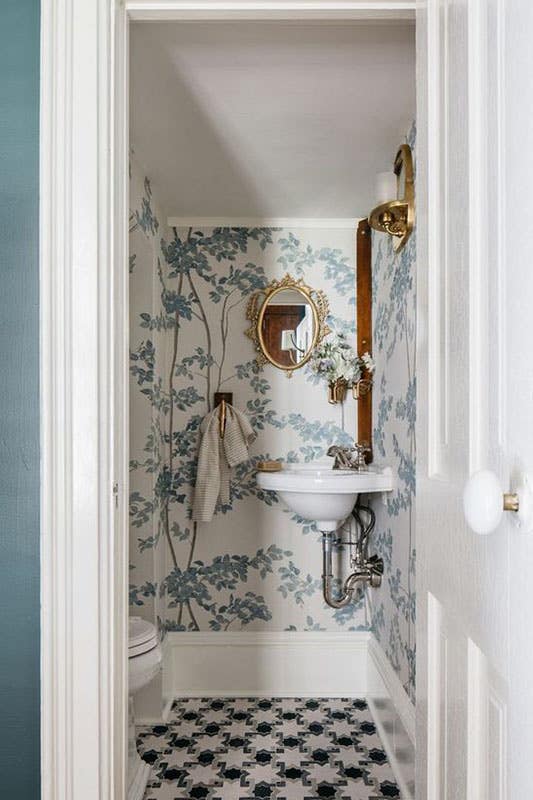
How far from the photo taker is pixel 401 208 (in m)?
2.45

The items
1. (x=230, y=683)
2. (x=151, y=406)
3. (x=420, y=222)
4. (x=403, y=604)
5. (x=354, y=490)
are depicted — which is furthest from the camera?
(x=230, y=683)

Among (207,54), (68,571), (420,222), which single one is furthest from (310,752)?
(207,54)

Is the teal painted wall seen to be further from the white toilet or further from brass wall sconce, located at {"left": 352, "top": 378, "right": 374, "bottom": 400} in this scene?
brass wall sconce, located at {"left": 352, "top": 378, "right": 374, "bottom": 400}

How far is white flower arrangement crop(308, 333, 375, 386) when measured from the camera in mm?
3361

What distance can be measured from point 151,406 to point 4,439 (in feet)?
5.87

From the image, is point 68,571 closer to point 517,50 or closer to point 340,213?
point 517,50

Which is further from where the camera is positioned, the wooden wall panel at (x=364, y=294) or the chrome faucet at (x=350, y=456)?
the wooden wall panel at (x=364, y=294)

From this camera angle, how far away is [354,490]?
2.85m

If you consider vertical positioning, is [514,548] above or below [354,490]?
above

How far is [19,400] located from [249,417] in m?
2.25

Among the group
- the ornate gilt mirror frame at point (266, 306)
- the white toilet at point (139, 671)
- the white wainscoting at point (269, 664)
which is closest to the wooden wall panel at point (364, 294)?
the ornate gilt mirror frame at point (266, 306)

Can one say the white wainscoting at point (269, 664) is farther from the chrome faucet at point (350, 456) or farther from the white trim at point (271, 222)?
the white trim at point (271, 222)

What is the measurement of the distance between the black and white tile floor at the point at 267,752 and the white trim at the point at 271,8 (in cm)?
234

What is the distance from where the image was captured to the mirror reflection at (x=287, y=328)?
3.52m
